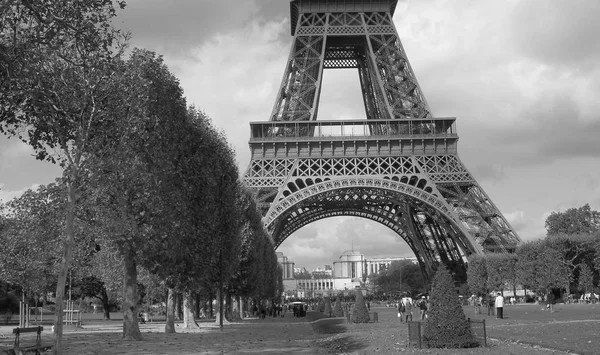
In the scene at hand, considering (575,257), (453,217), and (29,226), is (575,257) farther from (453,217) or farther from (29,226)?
(29,226)

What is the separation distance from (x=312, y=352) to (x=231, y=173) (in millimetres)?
20679

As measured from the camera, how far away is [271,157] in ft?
223

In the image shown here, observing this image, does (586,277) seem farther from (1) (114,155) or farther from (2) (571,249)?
(1) (114,155)

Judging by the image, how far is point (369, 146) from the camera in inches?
2689

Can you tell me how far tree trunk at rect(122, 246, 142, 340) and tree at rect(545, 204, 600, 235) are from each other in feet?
304

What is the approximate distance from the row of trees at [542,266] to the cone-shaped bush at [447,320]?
5111 cm

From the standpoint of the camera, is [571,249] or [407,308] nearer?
[407,308]

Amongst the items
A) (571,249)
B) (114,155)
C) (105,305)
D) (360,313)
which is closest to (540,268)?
(571,249)

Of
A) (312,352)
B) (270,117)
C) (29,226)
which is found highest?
(270,117)

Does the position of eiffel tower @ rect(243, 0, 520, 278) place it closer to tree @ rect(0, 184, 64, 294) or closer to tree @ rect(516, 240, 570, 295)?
tree @ rect(516, 240, 570, 295)

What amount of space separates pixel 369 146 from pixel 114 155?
47.5m

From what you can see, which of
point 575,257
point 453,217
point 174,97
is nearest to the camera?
point 174,97

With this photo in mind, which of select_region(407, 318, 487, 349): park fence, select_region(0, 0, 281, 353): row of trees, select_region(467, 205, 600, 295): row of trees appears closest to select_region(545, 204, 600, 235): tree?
select_region(467, 205, 600, 295): row of trees

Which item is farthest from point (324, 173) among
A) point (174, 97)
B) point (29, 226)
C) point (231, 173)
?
point (29, 226)
